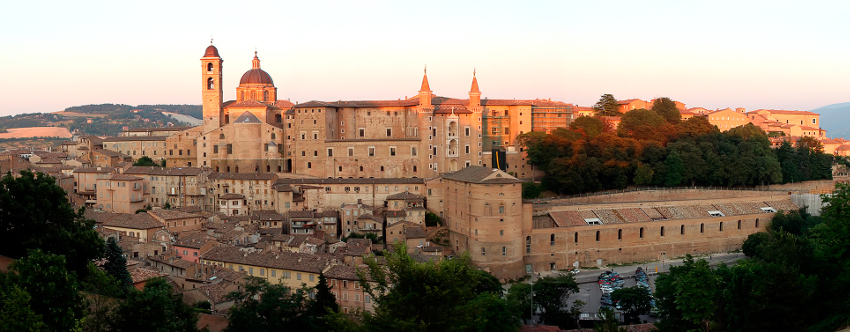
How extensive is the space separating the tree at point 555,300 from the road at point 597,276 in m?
1.05

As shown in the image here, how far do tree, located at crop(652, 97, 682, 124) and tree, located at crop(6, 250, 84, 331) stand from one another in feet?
164

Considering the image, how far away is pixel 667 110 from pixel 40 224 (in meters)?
Answer: 47.8

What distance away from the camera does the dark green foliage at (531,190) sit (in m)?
48.0

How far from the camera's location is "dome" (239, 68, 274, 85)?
2281 inches

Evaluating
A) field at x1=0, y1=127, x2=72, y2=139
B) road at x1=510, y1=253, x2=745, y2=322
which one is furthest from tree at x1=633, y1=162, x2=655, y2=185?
field at x1=0, y1=127, x2=72, y2=139

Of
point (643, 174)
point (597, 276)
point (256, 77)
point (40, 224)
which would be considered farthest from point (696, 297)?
point (256, 77)

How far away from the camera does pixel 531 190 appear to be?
48.3 m

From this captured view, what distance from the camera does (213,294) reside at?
28281 mm

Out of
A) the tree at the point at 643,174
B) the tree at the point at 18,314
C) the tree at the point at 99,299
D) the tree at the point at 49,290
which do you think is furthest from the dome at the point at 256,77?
the tree at the point at 18,314

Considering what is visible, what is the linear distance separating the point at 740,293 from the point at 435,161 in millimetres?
26257

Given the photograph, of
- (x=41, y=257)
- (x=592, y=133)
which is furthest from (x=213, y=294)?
(x=592, y=133)

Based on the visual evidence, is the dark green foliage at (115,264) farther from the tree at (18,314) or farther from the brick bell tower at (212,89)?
the brick bell tower at (212,89)

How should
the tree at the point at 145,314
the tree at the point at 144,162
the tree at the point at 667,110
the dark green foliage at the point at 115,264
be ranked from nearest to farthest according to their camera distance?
the tree at the point at 145,314 → the dark green foliage at the point at 115,264 → the tree at the point at 144,162 → the tree at the point at 667,110

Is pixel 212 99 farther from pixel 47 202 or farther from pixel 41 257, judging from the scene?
pixel 41 257
